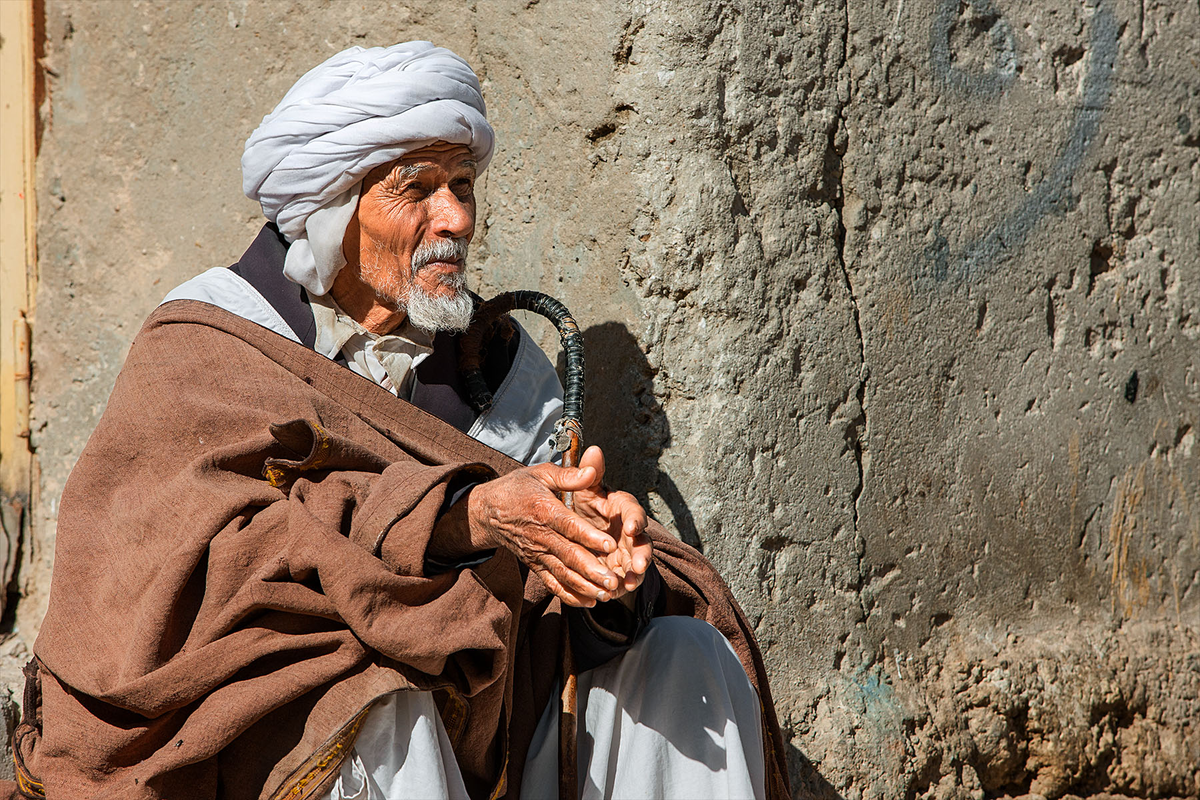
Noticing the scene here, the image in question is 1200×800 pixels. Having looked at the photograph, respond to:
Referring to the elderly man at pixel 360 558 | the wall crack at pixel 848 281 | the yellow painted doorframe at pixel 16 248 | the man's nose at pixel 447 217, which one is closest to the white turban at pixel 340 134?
the elderly man at pixel 360 558

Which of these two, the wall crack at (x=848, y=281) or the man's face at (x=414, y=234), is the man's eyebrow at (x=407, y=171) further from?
the wall crack at (x=848, y=281)

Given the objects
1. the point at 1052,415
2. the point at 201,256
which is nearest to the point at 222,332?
the point at 201,256

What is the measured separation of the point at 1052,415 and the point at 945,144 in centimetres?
81

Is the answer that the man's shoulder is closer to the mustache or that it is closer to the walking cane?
the mustache

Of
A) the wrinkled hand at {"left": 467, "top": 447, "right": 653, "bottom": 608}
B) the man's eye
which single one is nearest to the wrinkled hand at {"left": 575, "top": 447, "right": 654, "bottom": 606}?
the wrinkled hand at {"left": 467, "top": 447, "right": 653, "bottom": 608}

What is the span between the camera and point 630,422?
2514 millimetres

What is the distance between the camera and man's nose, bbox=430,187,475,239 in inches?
85.4

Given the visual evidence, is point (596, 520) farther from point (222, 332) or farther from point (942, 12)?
point (942, 12)

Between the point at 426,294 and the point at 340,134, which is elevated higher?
the point at 340,134

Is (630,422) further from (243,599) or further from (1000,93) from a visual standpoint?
(1000,93)

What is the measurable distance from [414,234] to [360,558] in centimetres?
82

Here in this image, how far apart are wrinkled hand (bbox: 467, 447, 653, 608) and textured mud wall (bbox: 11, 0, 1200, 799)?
2.84ft

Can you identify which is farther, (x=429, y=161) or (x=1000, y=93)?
(x=1000, y=93)

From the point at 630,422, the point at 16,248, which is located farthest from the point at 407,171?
the point at 16,248
